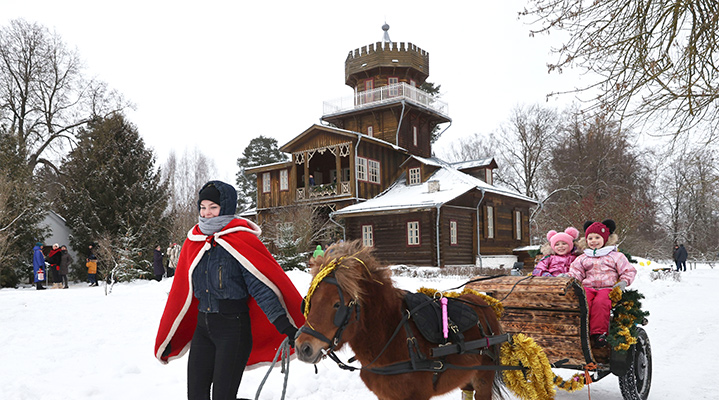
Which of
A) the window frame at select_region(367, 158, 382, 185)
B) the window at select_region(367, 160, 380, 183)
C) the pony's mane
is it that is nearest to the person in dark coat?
the window frame at select_region(367, 158, 382, 185)

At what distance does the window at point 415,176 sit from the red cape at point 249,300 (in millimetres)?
25558

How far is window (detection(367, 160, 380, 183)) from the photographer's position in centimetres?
2942

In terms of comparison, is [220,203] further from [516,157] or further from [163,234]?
[516,157]

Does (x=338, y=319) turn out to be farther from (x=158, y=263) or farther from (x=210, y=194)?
(x=158, y=263)

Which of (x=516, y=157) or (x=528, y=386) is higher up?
(x=516, y=157)

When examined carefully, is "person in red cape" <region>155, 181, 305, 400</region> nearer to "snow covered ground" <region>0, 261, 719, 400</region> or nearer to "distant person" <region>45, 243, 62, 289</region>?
"snow covered ground" <region>0, 261, 719, 400</region>

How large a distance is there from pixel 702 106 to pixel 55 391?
922 cm

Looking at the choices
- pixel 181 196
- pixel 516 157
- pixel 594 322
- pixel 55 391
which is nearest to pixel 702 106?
pixel 594 322

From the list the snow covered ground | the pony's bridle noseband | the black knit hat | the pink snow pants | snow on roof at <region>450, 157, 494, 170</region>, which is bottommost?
the snow covered ground

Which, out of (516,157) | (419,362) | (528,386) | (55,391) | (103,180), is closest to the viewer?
(419,362)

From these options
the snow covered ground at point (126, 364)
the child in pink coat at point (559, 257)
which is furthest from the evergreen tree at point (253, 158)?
the child in pink coat at point (559, 257)

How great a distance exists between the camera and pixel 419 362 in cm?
337

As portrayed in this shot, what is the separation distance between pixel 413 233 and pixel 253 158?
31.9 m

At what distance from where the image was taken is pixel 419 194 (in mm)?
26516
